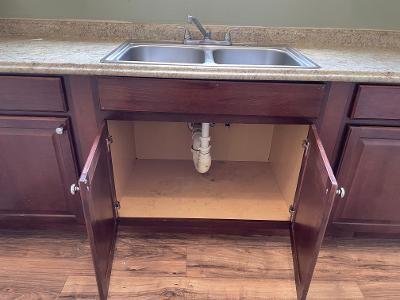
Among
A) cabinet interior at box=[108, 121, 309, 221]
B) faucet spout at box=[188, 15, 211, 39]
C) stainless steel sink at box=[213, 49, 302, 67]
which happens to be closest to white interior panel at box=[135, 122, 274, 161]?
cabinet interior at box=[108, 121, 309, 221]

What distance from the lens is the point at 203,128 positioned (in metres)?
1.44

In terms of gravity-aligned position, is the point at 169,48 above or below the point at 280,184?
above

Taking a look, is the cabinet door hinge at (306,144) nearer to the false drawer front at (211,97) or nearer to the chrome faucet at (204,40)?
the false drawer front at (211,97)

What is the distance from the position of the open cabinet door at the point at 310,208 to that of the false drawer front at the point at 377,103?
0.18 meters

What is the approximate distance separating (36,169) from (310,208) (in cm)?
110

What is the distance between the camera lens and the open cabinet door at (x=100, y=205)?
87 cm

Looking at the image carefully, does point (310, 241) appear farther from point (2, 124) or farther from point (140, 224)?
point (2, 124)

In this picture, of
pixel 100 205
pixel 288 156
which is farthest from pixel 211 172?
pixel 100 205

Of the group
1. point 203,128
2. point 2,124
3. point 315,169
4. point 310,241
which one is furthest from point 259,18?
point 2,124

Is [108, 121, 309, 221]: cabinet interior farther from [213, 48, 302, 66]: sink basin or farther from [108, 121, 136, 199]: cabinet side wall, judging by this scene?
[213, 48, 302, 66]: sink basin

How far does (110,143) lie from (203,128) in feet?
1.57

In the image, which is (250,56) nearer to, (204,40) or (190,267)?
(204,40)

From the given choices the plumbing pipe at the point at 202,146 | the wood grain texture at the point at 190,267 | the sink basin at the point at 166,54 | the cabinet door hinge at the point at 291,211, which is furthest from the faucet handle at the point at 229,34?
the wood grain texture at the point at 190,267

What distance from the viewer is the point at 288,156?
1.43 m
